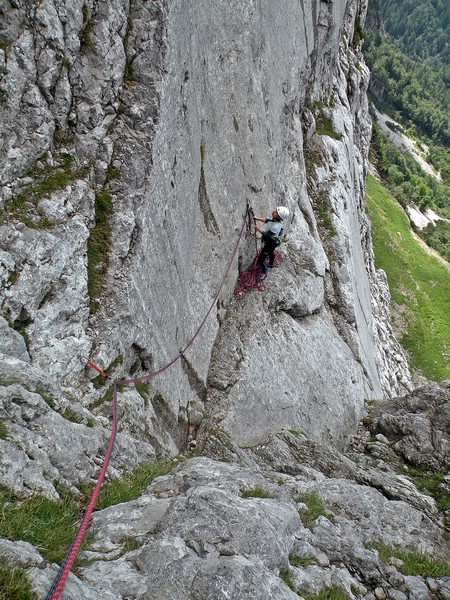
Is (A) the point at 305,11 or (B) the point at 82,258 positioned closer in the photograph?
(B) the point at 82,258

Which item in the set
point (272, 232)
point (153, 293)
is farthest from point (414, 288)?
point (153, 293)

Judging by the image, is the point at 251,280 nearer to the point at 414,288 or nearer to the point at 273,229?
the point at 273,229

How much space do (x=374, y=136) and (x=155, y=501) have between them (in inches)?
3876

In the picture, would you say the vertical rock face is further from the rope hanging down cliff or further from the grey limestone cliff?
the rope hanging down cliff

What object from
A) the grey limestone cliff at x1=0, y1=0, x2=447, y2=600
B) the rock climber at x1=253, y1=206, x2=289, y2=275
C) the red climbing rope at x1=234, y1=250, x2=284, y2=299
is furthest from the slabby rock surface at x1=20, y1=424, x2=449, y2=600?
the rock climber at x1=253, y1=206, x2=289, y2=275

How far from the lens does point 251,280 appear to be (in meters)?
19.2

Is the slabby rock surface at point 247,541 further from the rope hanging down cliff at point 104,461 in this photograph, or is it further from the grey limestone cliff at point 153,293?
the rope hanging down cliff at point 104,461

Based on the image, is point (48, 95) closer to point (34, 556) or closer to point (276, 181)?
point (34, 556)

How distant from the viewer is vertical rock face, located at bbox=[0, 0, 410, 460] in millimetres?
8812

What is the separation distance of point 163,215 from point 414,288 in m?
52.5

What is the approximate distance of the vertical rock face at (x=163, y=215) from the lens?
8.81 meters

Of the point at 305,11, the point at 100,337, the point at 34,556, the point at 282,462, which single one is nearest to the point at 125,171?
the point at 100,337

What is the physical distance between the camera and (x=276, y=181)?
22.5 meters

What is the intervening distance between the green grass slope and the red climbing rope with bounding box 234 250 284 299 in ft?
110
